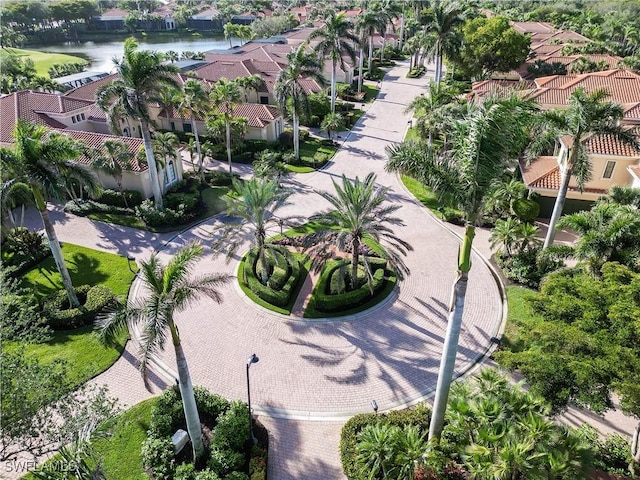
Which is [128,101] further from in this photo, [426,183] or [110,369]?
[426,183]

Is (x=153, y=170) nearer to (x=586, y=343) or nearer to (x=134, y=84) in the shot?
(x=134, y=84)

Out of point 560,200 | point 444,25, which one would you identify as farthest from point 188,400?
point 444,25

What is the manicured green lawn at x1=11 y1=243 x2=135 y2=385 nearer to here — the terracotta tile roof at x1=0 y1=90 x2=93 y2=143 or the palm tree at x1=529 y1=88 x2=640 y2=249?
the terracotta tile roof at x1=0 y1=90 x2=93 y2=143

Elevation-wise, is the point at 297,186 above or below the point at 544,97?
below

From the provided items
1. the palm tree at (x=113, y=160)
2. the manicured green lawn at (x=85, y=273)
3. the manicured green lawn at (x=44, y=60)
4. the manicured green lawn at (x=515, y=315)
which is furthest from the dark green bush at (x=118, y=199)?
the manicured green lawn at (x=44, y=60)

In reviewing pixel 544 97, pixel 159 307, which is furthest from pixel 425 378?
pixel 544 97
